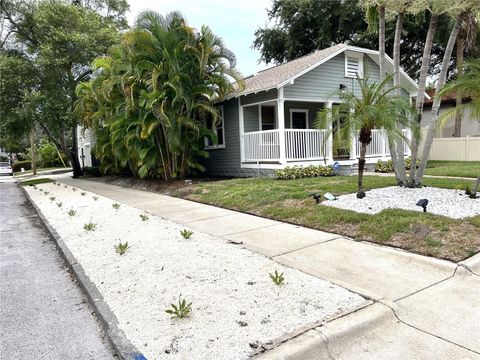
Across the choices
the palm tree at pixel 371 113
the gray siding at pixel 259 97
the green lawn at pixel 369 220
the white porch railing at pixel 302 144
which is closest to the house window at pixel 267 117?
the gray siding at pixel 259 97

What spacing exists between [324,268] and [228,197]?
204 inches

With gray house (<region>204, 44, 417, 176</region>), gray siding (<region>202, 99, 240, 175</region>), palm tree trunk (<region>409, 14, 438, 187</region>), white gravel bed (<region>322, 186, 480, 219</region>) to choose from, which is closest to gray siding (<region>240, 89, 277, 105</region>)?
gray house (<region>204, 44, 417, 176</region>)

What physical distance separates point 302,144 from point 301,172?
1224mm

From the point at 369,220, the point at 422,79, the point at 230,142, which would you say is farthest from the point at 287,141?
the point at 369,220

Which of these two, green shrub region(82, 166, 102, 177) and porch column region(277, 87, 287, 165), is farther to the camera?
green shrub region(82, 166, 102, 177)

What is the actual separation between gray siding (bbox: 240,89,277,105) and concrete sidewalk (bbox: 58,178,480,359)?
7599 millimetres

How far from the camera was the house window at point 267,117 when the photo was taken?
15.3m

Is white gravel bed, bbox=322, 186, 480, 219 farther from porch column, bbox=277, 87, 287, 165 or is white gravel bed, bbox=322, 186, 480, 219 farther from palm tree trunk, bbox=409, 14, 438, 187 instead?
porch column, bbox=277, 87, 287, 165

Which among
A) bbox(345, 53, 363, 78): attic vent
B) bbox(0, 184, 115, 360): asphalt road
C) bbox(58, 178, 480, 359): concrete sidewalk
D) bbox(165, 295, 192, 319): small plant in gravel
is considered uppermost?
bbox(345, 53, 363, 78): attic vent

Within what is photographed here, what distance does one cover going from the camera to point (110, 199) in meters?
11.2

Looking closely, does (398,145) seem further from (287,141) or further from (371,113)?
(287,141)

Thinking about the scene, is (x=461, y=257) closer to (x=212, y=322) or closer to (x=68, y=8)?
(x=212, y=322)

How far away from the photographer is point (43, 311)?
3.78m

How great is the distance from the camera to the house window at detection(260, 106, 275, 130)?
15258mm
